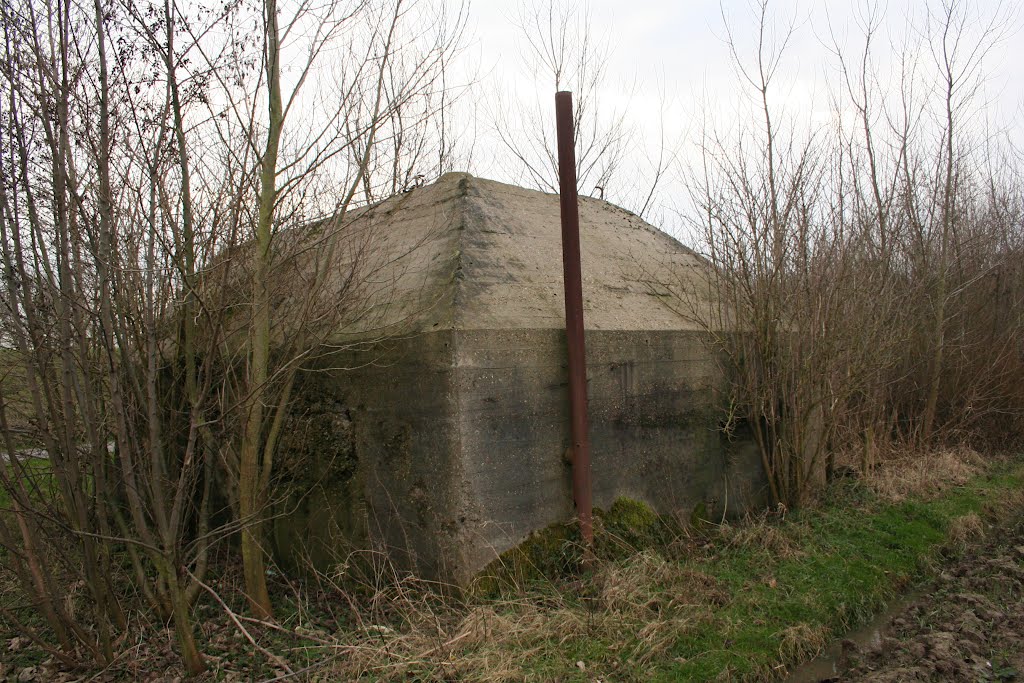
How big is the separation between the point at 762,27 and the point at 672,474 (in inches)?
202

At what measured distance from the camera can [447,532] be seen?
189 inches

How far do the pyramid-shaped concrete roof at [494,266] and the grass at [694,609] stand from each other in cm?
176

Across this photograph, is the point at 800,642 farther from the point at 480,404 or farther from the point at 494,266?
the point at 494,266

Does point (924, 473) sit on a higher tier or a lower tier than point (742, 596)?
higher

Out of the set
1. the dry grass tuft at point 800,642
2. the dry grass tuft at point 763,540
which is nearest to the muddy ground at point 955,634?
the dry grass tuft at point 800,642

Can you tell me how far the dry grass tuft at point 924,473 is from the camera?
25.1 ft

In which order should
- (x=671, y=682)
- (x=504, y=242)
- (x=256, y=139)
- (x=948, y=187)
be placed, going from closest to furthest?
(x=671, y=682) < (x=256, y=139) < (x=504, y=242) < (x=948, y=187)

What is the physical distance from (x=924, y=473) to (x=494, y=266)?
5.56m

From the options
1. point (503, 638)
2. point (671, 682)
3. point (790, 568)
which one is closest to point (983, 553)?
point (790, 568)

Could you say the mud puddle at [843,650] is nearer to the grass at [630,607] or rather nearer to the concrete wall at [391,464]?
the grass at [630,607]

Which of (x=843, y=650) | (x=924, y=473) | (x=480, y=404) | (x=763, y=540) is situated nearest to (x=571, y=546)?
(x=480, y=404)

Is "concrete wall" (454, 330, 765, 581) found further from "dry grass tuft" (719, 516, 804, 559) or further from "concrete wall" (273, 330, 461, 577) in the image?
"dry grass tuft" (719, 516, 804, 559)

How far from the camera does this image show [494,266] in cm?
569

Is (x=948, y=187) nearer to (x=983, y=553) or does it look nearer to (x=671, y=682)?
(x=983, y=553)
